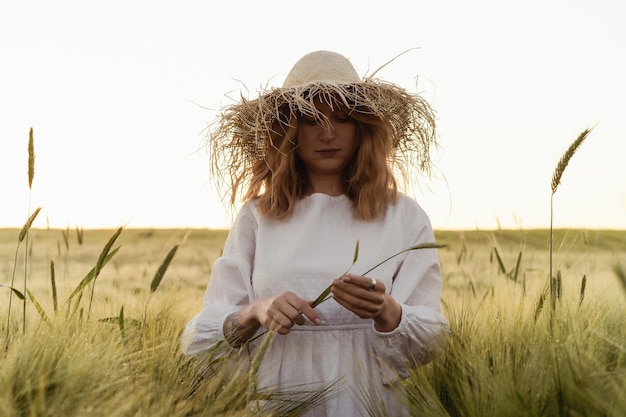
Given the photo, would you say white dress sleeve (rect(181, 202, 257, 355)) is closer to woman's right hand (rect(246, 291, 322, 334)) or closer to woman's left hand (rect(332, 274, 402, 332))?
woman's right hand (rect(246, 291, 322, 334))

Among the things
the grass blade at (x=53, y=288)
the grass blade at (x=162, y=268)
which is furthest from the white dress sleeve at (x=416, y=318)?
the grass blade at (x=53, y=288)

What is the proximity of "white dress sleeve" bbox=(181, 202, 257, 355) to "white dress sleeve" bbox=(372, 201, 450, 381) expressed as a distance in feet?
1.45

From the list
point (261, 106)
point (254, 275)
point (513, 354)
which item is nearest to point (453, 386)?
point (513, 354)

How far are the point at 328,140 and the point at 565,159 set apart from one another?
2.27 ft

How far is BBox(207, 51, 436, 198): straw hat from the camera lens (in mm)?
2359

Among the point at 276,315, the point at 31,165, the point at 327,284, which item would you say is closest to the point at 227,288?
the point at 327,284

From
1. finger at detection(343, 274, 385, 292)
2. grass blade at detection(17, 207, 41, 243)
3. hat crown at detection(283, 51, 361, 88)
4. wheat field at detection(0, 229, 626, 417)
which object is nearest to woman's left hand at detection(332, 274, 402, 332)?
finger at detection(343, 274, 385, 292)

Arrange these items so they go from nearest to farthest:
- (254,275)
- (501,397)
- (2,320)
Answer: (501,397) → (254,275) → (2,320)

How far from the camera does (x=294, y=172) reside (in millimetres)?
2418

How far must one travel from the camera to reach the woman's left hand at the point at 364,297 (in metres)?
1.79

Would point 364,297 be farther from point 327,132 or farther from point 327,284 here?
point 327,132

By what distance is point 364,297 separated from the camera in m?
1.83

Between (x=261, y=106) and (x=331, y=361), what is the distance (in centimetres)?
83

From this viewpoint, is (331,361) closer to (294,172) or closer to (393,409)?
(393,409)
